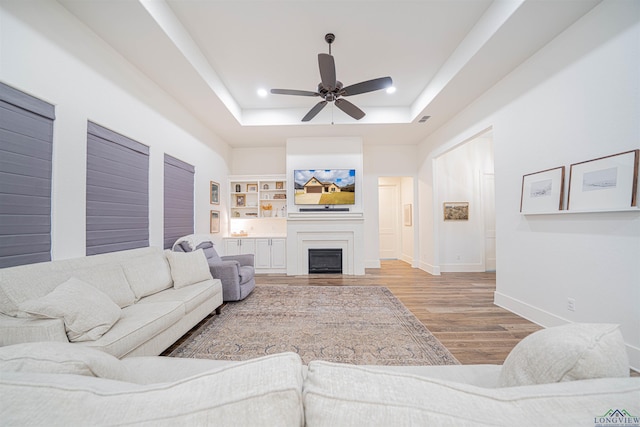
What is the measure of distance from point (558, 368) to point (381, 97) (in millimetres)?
4313

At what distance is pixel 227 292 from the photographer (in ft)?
10.8

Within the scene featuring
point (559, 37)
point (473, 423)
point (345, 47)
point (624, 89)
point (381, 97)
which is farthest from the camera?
point (381, 97)

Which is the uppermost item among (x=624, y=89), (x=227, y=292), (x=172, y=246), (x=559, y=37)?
(x=559, y=37)

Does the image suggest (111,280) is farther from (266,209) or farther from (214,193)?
(266,209)

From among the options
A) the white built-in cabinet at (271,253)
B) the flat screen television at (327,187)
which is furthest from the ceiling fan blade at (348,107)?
the white built-in cabinet at (271,253)

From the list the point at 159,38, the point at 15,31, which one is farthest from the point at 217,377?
the point at 159,38

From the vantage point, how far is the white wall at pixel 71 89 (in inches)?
70.9

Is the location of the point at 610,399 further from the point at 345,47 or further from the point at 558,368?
the point at 345,47

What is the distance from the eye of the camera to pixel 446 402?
1.48 ft

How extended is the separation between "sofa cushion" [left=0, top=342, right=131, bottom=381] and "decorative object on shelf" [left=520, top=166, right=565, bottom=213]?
3493mm

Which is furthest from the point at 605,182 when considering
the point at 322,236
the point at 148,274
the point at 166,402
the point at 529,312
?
the point at 148,274

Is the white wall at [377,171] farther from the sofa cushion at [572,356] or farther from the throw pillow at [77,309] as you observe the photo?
the sofa cushion at [572,356]

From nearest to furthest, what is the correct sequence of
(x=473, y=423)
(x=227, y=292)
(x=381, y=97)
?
(x=473, y=423) < (x=227, y=292) < (x=381, y=97)

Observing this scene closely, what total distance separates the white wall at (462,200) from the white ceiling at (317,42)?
153 centimetres
